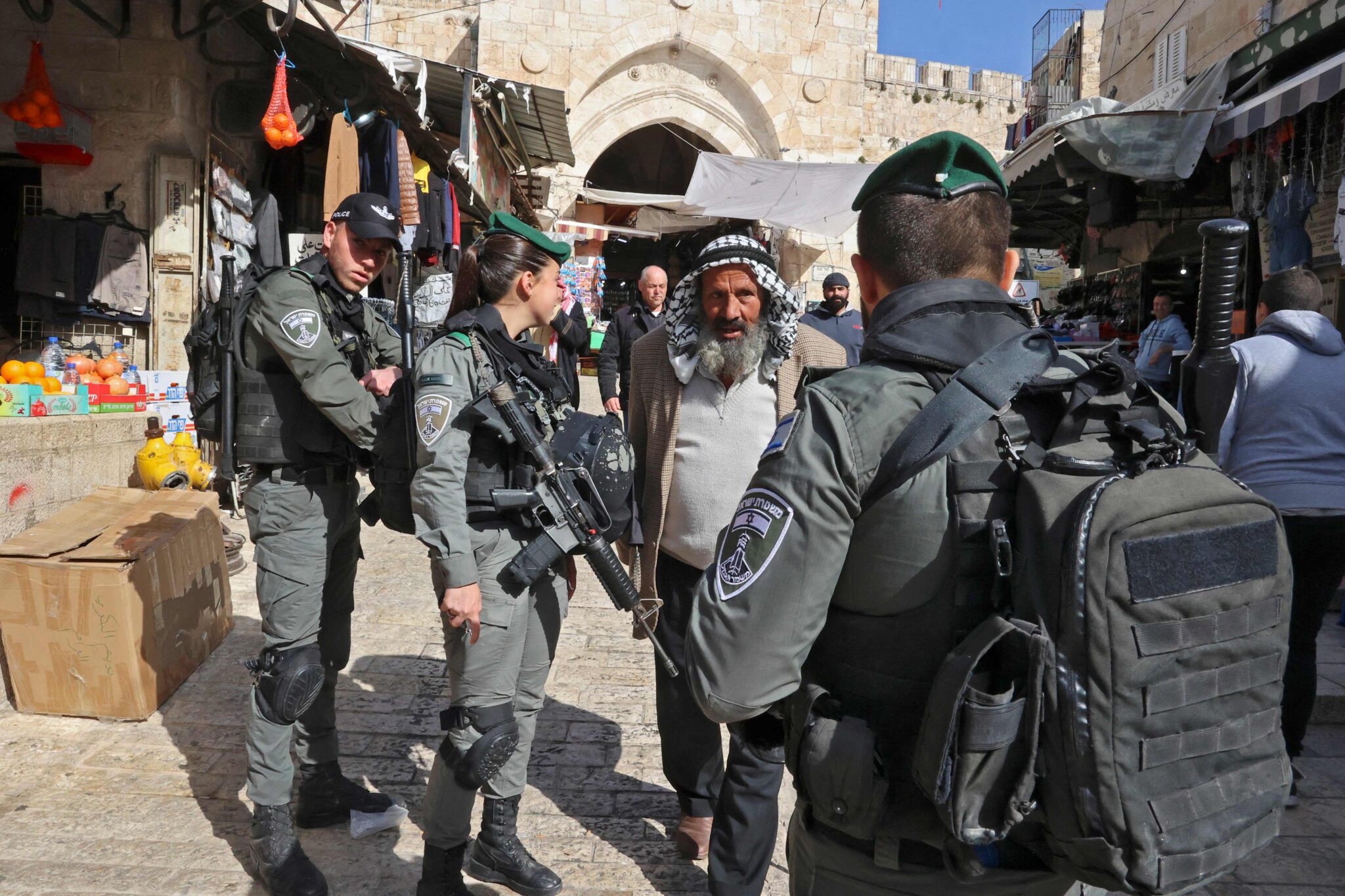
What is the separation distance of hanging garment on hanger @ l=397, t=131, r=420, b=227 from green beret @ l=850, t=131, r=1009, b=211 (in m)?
6.84

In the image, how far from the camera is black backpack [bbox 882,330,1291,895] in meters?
1.18

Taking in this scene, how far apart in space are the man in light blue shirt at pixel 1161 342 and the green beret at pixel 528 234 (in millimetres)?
6762

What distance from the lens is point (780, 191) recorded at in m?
14.7

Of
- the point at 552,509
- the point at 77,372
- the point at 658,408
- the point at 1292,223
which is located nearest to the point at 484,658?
the point at 552,509

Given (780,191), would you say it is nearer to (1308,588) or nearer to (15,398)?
(15,398)

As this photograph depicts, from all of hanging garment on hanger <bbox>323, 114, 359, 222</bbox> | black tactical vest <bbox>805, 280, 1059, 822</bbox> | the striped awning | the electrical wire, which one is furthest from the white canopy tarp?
black tactical vest <bbox>805, 280, 1059, 822</bbox>

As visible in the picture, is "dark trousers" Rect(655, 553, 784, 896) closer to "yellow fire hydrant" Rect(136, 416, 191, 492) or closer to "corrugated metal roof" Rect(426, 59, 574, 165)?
"yellow fire hydrant" Rect(136, 416, 191, 492)

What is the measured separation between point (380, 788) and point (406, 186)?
18.5 feet

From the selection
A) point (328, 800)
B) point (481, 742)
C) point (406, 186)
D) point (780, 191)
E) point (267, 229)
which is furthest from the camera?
point (780, 191)

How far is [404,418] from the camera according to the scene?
277 centimetres

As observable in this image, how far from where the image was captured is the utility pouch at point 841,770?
→ 1340 millimetres

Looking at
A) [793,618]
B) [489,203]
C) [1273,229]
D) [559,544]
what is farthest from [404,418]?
[489,203]

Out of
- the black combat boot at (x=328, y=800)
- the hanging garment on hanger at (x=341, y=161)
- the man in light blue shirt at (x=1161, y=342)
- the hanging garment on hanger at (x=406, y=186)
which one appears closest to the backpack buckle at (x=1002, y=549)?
the black combat boot at (x=328, y=800)

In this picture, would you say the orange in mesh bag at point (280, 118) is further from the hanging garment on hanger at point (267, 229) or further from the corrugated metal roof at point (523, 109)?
the hanging garment on hanger at point (267, 229)
